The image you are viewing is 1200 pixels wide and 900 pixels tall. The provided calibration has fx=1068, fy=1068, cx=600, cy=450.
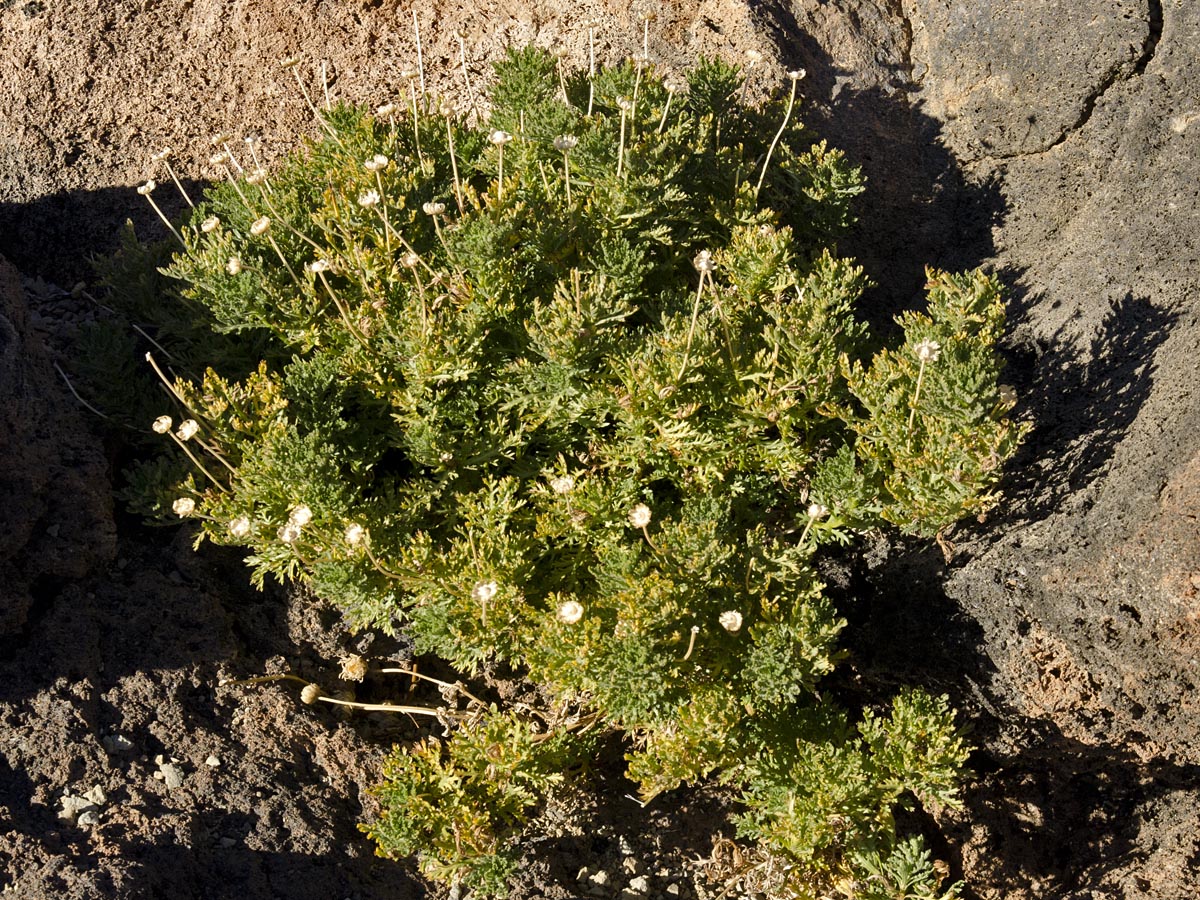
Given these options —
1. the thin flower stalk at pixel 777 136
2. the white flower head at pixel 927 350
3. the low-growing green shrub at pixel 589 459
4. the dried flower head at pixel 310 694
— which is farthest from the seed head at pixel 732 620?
the thin flower stalk at pixel 777 136

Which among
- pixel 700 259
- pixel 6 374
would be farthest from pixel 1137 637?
pixel 6 374

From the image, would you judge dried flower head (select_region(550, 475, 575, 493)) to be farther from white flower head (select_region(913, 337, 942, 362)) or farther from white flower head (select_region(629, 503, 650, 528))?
white flower head (select_region(913, 337, 942, 362))

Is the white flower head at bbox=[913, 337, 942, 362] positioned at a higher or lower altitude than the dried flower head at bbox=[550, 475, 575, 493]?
higher

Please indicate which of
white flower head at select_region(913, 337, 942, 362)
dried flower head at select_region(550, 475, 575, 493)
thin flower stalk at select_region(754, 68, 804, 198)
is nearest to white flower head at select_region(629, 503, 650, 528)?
dried flower head at select_region(550, 475, 575, 493)

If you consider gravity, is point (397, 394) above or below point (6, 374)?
above

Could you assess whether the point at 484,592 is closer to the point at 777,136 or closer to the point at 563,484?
the point at 563,484

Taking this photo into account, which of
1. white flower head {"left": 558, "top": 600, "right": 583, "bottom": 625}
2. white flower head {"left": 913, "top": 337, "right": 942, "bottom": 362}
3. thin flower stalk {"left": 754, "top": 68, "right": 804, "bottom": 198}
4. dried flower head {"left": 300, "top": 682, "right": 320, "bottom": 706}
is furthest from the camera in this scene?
thin flower stalk {"left": 754, "top": 68, "right": 804, "bottom": 198}

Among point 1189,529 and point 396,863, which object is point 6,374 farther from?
point 1189,529
